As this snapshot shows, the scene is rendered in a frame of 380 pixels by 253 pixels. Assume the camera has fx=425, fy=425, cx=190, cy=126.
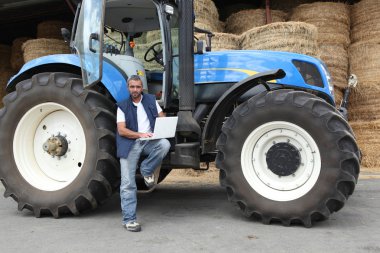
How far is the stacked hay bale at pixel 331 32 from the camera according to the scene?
8039mm

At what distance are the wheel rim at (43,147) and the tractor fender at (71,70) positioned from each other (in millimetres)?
460

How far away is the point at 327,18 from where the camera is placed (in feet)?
26.5

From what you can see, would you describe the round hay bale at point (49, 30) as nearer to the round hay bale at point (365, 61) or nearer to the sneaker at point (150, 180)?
the round hay bale at point (365, 61)

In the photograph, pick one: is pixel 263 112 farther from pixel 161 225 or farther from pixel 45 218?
pixel 45 218

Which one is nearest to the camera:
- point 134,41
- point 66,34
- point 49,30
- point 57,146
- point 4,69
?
point 57,146

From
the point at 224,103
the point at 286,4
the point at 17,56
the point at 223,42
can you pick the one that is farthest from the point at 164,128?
the point at 17,56

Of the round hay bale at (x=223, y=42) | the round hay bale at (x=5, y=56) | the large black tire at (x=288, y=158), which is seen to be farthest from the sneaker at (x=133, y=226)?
the round hay bale at (x=5, y=56)

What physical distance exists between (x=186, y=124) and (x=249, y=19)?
15.8 ft

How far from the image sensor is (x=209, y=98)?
4418 mm

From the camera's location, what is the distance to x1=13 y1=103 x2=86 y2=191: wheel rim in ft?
13.9

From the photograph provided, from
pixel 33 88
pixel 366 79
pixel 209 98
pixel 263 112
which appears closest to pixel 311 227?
pixel 263 112

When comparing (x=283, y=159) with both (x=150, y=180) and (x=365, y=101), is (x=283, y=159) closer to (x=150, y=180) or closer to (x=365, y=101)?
(x=150, y=180)

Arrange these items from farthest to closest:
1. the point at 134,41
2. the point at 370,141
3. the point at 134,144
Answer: the point at 370,141 < the point at 134,41 < the point at 134,144

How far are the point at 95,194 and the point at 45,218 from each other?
589 millimetres
